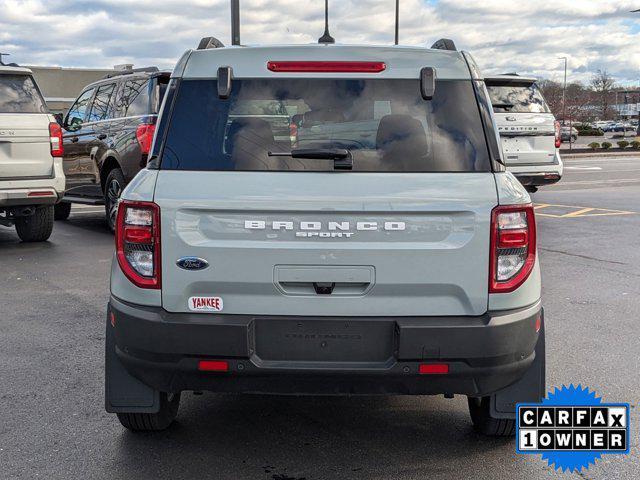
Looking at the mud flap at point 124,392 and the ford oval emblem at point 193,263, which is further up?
the ford oval emblem at point 193,263

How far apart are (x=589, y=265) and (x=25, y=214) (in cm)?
674

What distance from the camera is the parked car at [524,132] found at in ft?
44.8

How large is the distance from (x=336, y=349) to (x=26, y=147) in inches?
299

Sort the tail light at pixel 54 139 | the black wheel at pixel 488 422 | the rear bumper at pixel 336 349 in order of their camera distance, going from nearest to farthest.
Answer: the rear bumper at pixel 336 349
the black wheel at pixel 488 422
the tail light at pixel 54 139

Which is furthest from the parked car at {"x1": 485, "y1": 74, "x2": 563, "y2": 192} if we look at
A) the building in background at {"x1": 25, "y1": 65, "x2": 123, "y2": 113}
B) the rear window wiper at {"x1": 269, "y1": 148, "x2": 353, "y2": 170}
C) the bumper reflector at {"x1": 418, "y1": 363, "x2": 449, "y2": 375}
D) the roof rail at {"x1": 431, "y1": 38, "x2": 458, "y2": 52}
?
the building in background at {"x1": 25, "y1": 65, "x2": 123, "y2": 113}

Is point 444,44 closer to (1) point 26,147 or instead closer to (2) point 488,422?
(2) point 488,422

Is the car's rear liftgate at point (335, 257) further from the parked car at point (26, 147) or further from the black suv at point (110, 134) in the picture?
the parked car at point (26, 147)

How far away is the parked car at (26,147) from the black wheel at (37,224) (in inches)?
16.0

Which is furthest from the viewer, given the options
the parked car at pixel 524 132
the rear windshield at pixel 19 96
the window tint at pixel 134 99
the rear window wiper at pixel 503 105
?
the parked car at pixel 524 132

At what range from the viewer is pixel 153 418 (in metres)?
4.14

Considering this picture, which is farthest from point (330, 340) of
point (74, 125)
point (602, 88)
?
point (602, 88)

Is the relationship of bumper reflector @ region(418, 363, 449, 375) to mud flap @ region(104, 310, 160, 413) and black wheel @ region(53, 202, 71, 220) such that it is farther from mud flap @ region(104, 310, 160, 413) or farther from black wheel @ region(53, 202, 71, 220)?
black wheel @ region(53, 202, 71, 220)

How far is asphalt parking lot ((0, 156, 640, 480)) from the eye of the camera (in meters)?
3.86

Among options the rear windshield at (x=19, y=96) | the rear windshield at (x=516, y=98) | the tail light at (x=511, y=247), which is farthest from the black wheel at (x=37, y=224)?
the tail light at (x=511, y=247)
